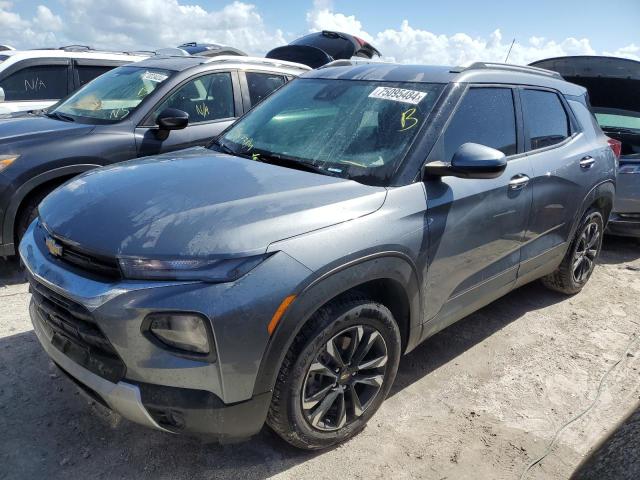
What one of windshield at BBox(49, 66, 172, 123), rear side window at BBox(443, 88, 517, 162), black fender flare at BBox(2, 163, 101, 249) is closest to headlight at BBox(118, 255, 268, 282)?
rear side window at BBox(443, 88, 517, 162)

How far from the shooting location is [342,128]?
2.99 metres

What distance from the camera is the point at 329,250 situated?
2.22m

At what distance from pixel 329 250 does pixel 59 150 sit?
303cm

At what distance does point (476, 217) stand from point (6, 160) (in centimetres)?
345

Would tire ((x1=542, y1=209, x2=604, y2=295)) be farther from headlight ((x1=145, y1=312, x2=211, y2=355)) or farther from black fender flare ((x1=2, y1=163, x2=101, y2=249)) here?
black fender flare ((x1=2, y1=163, x2=101, y2=249))

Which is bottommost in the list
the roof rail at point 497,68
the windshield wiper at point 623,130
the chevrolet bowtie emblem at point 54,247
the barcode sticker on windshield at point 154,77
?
the windshield wiper at point 623,130

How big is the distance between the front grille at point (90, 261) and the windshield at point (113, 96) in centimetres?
280

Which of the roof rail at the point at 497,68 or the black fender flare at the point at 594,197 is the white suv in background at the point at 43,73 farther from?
the black fender flare at the point at 594,197

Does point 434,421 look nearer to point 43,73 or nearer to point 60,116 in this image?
point 60,116

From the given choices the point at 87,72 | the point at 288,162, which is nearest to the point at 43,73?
the point at 87,72

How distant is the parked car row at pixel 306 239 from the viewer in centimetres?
203

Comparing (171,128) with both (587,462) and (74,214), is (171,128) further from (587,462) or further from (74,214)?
(587,462)

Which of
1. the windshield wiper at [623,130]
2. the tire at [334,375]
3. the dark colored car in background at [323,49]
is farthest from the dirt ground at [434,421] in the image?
the dark colored car in background at [323,49]

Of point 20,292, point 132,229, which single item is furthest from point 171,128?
point 132,229
